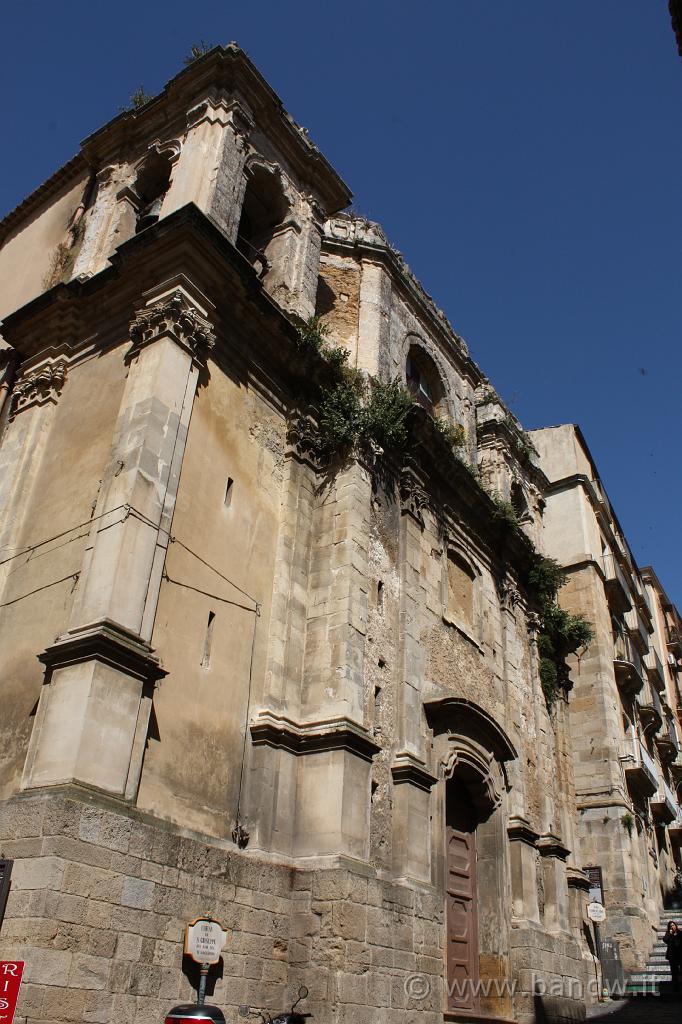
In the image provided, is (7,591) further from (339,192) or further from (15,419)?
(339,192)

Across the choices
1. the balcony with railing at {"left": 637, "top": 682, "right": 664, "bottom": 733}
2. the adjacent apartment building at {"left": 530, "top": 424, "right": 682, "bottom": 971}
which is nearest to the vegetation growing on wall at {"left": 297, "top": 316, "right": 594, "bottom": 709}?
the adjacent apartment building at {"left": 530, "top": 424, "right": 682, "bottom": 971}

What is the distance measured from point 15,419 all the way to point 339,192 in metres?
7.62

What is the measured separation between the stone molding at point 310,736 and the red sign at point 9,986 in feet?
12.8

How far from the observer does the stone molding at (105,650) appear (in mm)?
8305

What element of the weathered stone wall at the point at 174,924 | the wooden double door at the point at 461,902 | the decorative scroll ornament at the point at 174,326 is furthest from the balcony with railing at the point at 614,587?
the decorative scroll ornament at the point at 174,326

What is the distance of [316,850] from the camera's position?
991 cm

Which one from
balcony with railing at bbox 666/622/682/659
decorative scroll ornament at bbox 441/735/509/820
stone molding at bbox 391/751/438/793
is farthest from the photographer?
balcony with railing at bbox 666/622/682/659

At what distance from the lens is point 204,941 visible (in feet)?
27.4

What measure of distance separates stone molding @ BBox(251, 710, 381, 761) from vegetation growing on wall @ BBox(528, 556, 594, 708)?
8998 millimetres

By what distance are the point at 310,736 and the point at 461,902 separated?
15.9ft

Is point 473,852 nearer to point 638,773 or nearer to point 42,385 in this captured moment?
point 638,773

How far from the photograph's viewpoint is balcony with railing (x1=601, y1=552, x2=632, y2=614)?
25.7 meters

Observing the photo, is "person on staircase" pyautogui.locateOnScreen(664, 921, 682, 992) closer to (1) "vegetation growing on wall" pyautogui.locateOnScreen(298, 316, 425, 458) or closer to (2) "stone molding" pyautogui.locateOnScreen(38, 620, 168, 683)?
(1) "vegetation growing on wall" pyautogui.locateOnScreen(298, 316, 425, 458)

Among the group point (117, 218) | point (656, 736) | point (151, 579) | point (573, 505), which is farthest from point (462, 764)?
point (656, 736)
